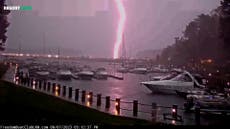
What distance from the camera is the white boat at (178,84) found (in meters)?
46.4

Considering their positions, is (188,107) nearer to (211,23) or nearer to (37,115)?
(37,115)

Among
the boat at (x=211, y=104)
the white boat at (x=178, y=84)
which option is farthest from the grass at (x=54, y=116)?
the white boat at (x=178, y=84)

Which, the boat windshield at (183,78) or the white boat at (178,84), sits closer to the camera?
the white boat at (178,84)

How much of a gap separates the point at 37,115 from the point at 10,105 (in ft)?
9.81

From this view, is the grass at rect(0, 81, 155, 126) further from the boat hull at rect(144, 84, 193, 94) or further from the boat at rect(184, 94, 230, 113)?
the boat hull at rect(144, 84, 193, 94)

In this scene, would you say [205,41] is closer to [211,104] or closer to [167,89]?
[167,89]

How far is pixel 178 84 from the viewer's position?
4766 cm

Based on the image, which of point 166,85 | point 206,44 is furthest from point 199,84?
point 206,44

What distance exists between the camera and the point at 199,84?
47531mm

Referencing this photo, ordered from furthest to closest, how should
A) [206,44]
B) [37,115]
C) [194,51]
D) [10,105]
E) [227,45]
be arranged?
[194,51] → [206,44] → [227,45] → [10,105] → [37,115]

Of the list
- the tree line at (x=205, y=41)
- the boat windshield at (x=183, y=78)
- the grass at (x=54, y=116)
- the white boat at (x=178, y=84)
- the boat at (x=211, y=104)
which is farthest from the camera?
the tree line at (x=205, y=41)

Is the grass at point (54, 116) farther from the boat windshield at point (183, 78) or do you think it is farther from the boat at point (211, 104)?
the boat windshield at point (183, 78)

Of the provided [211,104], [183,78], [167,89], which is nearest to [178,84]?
[183,78]

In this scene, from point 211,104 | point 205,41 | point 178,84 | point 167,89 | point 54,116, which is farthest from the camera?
point 205,41
